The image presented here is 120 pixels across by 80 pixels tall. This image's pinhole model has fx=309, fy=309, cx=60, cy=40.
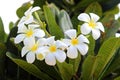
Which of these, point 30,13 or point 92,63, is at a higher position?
point 30,13

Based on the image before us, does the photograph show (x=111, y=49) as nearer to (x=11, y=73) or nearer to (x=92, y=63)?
(x=92, y=63)

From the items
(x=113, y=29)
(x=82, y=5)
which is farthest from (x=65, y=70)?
(x=82, y=5)

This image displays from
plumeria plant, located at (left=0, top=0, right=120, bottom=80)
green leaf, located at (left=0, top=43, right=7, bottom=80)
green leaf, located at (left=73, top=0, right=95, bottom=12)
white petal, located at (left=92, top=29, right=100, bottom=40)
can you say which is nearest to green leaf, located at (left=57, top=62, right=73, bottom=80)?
plumeria plant, located at (left=0, top=0, right=120, bottom=80)

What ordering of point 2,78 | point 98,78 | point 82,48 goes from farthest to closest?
point 2,78 < point 98,78 < point 82,48

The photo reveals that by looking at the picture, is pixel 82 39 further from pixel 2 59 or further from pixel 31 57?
pixel 2 59

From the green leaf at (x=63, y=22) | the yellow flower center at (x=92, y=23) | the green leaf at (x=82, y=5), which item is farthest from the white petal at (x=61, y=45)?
the green leaf at (x=82, y=5)

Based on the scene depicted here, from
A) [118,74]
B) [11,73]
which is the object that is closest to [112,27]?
[118,74]

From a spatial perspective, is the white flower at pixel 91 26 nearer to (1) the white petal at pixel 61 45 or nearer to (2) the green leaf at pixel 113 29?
(1) the white petal at pixel 61 45

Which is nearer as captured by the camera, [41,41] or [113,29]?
[41,41]
